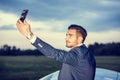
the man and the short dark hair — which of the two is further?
the short dark hair

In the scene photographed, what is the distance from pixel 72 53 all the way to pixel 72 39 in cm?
20

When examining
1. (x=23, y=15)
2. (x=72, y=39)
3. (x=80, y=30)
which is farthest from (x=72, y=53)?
(x=23, y=15)

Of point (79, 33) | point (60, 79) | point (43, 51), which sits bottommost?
point (60, 79)

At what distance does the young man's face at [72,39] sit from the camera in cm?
465

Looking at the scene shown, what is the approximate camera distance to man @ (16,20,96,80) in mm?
4434

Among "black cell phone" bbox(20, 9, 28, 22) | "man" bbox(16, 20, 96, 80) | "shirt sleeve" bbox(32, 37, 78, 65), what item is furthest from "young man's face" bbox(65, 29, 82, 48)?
"black cell phone" bbox(20, 9, 28, 22)

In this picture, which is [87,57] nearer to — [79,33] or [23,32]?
[79,33]

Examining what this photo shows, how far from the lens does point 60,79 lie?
4.69 meters

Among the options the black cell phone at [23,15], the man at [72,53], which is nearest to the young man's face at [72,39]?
the man at [72,53]

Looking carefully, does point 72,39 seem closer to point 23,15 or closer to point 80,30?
point 80,30

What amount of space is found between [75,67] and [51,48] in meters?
0.38

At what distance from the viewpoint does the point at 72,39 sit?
466 centimetres

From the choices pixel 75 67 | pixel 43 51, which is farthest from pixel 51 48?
Result: pixel 75 67

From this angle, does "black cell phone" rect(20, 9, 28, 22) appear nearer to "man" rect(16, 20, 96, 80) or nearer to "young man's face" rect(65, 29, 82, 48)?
"man" rect(16, 20, 96, 80)
